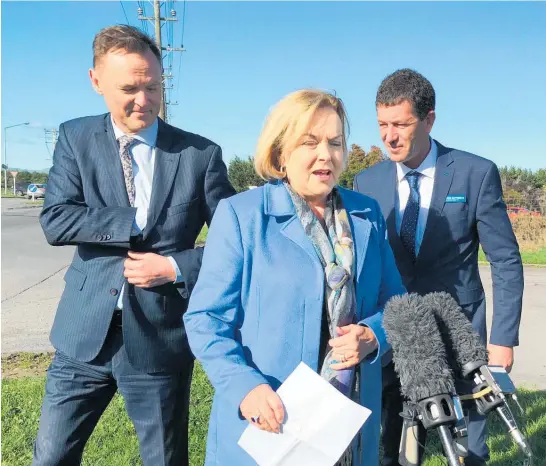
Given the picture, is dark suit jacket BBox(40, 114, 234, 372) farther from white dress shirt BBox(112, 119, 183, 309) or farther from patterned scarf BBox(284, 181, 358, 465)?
patterned scarf BBox(284, 181, 358, 465)

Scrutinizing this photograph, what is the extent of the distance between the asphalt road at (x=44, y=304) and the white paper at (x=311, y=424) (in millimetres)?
4773

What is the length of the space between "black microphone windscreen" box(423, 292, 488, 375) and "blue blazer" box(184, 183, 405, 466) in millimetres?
324

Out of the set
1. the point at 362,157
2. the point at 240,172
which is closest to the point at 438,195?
the point at 240,172

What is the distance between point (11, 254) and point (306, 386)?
14.4m

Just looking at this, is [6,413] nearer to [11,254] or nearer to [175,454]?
[175,454]

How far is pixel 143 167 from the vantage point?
2.54 m

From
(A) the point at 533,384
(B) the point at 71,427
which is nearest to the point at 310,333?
(B) the point at 71,427

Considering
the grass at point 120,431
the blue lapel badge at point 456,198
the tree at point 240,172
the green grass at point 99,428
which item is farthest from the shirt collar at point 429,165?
the tree at point 240,172

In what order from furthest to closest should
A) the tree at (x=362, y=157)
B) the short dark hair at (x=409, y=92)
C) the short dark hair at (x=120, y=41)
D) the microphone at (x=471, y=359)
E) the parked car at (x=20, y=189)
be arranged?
1. the parked car at (x=20, y=189)
2. the tree at (x=362, y=157)
3. the short dark hair at (x=409, y=92)
4. the short dark hair at (x=120, y=41)
5. the microphone at (x=471, y=359)

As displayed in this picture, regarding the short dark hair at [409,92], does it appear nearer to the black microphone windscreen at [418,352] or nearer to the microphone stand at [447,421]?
the black microphone windscreen at [418,352]

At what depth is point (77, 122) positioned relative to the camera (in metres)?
2.57

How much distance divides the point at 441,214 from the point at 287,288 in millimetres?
1229

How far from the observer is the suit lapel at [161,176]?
96.8 inches

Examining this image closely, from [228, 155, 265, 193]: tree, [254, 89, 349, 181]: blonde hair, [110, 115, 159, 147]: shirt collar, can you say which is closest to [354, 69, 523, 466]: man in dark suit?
[254, 89, 349, 181]: blonde hair
